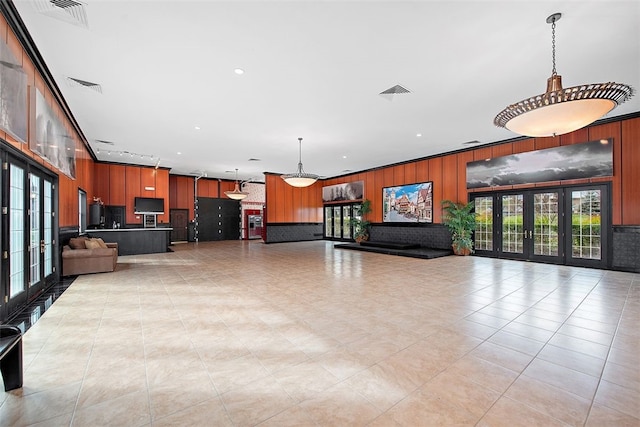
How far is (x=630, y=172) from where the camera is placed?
673cm

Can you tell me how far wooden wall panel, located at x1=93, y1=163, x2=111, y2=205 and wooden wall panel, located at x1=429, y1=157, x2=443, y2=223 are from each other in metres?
13.4

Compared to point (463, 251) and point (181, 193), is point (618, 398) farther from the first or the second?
point (181, 193)

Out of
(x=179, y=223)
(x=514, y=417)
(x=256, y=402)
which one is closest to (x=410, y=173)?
(x=514, y=417)

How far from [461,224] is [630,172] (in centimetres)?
412

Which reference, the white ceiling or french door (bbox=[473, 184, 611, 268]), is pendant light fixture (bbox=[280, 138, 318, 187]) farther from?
french door (bbox=[473, 184, 611, 268])

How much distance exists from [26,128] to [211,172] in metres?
11.4

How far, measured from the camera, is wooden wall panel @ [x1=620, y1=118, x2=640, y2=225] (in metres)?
6.63

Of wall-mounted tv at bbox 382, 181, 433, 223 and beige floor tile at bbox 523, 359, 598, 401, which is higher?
wall-mounted tv at bbox 382, 181, 433, 223

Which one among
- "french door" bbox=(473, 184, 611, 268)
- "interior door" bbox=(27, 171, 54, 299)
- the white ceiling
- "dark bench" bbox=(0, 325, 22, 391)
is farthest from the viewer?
"french door" bbox=(473, 184, 611, 268)

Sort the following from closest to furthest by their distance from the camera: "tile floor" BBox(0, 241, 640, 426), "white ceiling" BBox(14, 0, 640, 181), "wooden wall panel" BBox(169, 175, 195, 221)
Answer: "tile floor" BBox(0, 241, 640, 426), "white ceiling" BBox(14, 0, 640, 181), "wooden wall panel" BBox(169, 175, 195, 221)

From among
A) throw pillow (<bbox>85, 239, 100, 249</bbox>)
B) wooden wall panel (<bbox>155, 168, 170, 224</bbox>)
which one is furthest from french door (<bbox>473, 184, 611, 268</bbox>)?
wooden wall panel (<bbox>155, 168, 170, 224</bbox>)

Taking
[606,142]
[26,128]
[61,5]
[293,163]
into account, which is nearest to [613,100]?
[606,142]

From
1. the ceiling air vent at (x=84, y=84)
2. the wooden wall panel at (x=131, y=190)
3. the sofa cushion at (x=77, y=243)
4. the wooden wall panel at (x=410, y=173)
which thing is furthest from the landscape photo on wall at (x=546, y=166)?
the wooden wall panel at (x=131, y=190)

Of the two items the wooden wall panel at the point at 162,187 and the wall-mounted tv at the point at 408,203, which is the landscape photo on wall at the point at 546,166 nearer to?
the wall-mounted tv at the point at 408,203
